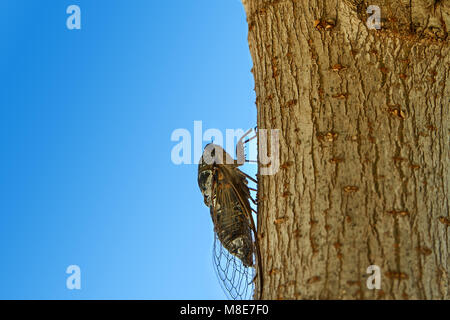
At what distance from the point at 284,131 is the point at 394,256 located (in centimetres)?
56

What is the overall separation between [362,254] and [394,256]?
0.09 metres

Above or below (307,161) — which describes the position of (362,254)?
below

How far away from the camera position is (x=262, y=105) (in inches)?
75.4

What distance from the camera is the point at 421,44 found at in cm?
180

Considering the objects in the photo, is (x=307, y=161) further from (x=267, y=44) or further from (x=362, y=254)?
(x=267, y=44)

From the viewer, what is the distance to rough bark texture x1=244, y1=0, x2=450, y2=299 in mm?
1460

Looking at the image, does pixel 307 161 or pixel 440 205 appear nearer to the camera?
pixel 440 205

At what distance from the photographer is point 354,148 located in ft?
5.27

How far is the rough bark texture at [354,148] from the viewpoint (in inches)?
57.5
